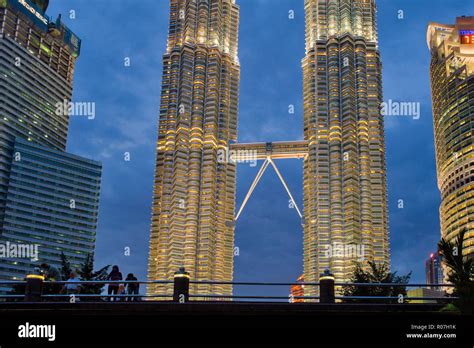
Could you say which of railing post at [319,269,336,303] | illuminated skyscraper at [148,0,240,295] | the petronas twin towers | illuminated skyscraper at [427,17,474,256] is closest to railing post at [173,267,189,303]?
railing post at [319,269,336,303]

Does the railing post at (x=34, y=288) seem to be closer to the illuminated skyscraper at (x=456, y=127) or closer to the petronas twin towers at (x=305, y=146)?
the petronas twin towers at (x=305, y=146)

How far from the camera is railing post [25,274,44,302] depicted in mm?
23797

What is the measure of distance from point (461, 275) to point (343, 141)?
145857 mm

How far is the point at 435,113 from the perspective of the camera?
643 ft

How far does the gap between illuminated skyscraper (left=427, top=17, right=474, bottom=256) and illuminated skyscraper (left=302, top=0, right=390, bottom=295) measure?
21427 millimetres

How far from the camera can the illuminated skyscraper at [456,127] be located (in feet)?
524
